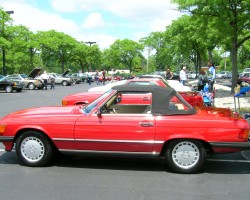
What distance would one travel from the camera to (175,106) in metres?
5.59

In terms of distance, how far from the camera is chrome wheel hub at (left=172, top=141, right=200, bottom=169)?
5.30 metres

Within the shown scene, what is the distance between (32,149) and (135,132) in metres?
1.75

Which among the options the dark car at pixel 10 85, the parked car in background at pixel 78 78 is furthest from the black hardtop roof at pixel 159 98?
the parked car in background at pixel 78 78

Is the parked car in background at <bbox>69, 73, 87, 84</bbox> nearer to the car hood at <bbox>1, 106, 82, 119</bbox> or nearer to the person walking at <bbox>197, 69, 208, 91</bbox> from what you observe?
the person walking at <bbox>197, 69, 208, 91</bbox>

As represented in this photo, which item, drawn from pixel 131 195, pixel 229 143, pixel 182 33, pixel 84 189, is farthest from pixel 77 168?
pixel 182 33

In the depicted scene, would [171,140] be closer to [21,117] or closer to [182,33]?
[21,117]

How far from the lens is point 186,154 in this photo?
5316mm

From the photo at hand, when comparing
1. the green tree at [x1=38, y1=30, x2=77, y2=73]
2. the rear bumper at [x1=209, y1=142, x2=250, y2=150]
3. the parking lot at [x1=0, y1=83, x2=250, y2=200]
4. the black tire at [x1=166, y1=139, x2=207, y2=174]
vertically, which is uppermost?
the green tree at [x1=38, y1=30, x2=77, y2=73]

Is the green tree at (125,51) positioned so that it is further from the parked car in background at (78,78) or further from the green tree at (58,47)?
the parked car in background at (78,78)

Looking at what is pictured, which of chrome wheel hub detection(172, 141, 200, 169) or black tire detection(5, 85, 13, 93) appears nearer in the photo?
chrome wheel hub detection(172, 141, 200, 169)

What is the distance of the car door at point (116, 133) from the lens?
17.3ft

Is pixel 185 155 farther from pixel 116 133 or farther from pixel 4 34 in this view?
pixel 4 34

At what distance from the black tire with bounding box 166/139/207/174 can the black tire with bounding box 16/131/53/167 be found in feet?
6.44

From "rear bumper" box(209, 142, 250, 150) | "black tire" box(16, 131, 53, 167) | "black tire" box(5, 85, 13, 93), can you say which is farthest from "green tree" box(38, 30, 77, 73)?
"rear bumper" box(209, 142, 250, 150)
